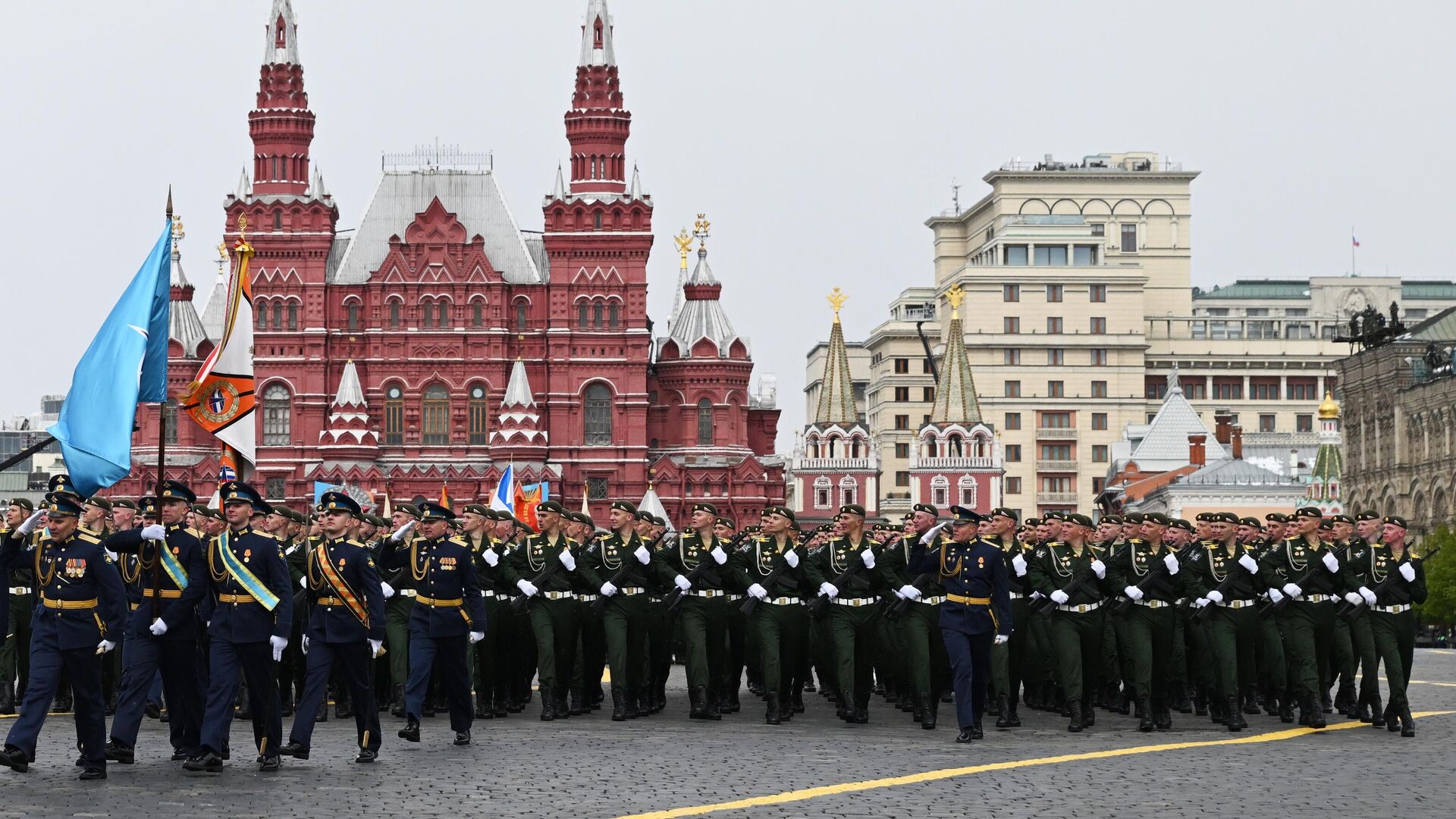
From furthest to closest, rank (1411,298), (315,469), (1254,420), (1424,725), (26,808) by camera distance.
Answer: (1411,298), (1254,420), (315,469), (1424,725), (26,808)

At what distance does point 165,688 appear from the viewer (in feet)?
50.1

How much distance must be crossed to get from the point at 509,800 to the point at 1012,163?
114 m

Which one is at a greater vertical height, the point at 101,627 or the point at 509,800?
the point at 101,627

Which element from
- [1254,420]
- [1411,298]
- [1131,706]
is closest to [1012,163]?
[1254,420]

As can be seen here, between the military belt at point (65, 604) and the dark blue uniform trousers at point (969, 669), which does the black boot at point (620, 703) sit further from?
the military belt at point (65, 604)

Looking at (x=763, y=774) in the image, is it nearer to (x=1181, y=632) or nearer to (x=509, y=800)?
(x=509, y=800)

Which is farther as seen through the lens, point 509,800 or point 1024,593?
point 1024,593

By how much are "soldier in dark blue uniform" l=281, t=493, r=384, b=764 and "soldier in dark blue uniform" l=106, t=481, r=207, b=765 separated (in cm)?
71

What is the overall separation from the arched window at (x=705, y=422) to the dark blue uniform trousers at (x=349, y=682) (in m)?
66.3

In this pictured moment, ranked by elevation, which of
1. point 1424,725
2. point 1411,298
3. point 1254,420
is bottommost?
point 1424,725

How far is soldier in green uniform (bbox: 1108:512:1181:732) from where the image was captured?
18.9 metres

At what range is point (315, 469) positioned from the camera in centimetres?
7844

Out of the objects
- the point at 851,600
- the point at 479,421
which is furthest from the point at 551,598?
the point at 479,421

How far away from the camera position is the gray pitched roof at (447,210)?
82.4 meters
